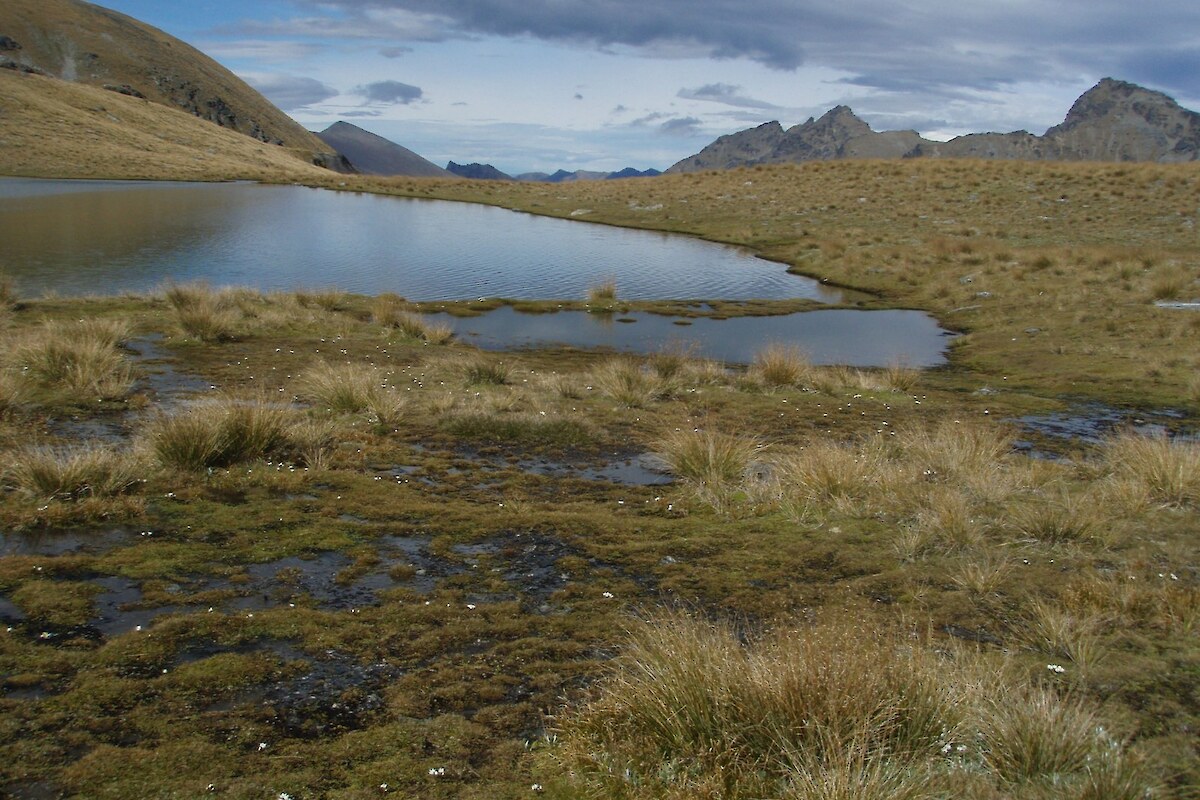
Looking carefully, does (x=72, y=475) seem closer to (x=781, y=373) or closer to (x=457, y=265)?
(x=781, y=373)

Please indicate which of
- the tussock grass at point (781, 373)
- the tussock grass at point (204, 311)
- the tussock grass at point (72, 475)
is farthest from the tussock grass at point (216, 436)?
the tussock grass at point (781, 373)

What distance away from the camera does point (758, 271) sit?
36000 millimetres

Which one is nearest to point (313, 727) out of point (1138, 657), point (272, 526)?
point (272, 526)

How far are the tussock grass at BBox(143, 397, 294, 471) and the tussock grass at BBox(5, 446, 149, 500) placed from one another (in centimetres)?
52

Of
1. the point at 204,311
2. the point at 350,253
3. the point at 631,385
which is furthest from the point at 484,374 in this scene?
the point at 350,253

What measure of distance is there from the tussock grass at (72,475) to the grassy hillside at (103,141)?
80.9 metres

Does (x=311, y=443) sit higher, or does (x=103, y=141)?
(x=103, y=141)

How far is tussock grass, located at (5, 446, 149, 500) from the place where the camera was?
24.1 feet

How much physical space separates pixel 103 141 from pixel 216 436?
99.1m

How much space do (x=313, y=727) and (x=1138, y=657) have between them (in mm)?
5110

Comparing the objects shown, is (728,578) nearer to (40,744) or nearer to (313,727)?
(313,727)

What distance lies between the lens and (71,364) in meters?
12.0

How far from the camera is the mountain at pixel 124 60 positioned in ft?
474

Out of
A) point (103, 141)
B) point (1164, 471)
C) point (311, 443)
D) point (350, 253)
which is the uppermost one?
point (103, 141)
